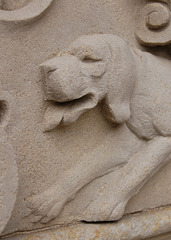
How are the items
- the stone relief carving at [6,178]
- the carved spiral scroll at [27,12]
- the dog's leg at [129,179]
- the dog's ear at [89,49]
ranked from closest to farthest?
1. the stone relief carving at [6,178]
2. the carved spiral scroll at [27,12]
3. the dog's ear at [89,49]
4. the dog's leg at [129,179]

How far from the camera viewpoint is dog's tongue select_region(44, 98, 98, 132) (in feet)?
3.97

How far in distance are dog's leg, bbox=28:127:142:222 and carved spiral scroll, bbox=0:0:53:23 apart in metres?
0.52

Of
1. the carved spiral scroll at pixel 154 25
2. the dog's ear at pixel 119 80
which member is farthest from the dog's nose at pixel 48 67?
the carved spiral scroll at pixel 154 25

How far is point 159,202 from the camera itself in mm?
1592

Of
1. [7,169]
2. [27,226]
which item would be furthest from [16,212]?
[7,169]

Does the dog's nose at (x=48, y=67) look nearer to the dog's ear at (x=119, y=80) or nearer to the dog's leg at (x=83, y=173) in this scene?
the dog's ear at (x=119, y=80)

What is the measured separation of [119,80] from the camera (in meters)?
1.28

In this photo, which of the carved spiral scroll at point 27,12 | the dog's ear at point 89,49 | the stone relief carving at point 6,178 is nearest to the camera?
the stone relief carving at point 6,178

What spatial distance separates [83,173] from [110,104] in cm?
27

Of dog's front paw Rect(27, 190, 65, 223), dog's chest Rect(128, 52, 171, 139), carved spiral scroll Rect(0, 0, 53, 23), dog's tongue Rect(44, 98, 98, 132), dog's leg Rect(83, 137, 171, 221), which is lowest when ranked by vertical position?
dog's leg Rect(83, 137, 171, 221)

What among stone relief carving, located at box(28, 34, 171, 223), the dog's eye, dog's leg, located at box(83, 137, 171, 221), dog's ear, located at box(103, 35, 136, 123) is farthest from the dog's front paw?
the dog's eye

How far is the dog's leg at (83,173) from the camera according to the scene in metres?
1.24

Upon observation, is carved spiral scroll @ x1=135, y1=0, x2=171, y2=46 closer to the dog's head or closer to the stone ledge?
the dog's head

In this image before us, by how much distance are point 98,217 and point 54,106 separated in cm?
44
